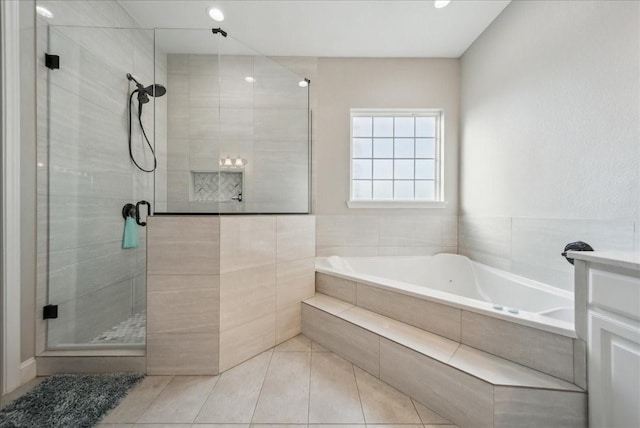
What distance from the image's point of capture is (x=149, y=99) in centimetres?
168

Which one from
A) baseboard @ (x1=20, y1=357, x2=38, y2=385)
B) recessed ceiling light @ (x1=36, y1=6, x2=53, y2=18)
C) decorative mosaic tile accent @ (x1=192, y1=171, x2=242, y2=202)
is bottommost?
baseboard @ (x1=20, y1=357, x2=38, y2=385)

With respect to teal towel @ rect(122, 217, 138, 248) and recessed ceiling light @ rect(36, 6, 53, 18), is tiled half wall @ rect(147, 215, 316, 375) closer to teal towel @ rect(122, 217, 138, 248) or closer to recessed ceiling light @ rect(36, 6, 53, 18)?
teal towel @ rect(122, 217, 138, 248)

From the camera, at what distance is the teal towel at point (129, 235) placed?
1734 millimetres

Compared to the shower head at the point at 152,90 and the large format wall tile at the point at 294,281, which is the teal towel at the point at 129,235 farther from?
the large format wall tile at the point at 294,281

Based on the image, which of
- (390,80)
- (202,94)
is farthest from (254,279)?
(390,80)

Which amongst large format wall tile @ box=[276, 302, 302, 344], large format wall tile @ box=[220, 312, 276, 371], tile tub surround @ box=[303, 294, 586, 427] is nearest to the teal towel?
large format wall tile @ box=[220, 312, 276, 371]

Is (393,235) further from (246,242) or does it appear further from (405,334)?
(246,242)

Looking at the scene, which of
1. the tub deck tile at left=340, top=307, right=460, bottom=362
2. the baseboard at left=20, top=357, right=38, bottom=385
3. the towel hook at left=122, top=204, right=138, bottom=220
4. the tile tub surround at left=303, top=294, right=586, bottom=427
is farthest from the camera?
the towel hook at left=122, top=204, right=138, bottom=220

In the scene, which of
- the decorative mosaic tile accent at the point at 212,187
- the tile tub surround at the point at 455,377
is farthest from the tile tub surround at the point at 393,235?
the decorative mosaic tile accent at the point at 212,187

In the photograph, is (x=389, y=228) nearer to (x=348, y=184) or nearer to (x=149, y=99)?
(x=348, y=184)

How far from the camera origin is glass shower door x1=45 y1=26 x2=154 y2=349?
4.72ft

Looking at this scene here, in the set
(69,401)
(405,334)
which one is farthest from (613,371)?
(69,401)

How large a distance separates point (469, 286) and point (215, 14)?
322 cm

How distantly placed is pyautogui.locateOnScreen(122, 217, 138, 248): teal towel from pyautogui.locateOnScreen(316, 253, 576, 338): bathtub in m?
1.39
